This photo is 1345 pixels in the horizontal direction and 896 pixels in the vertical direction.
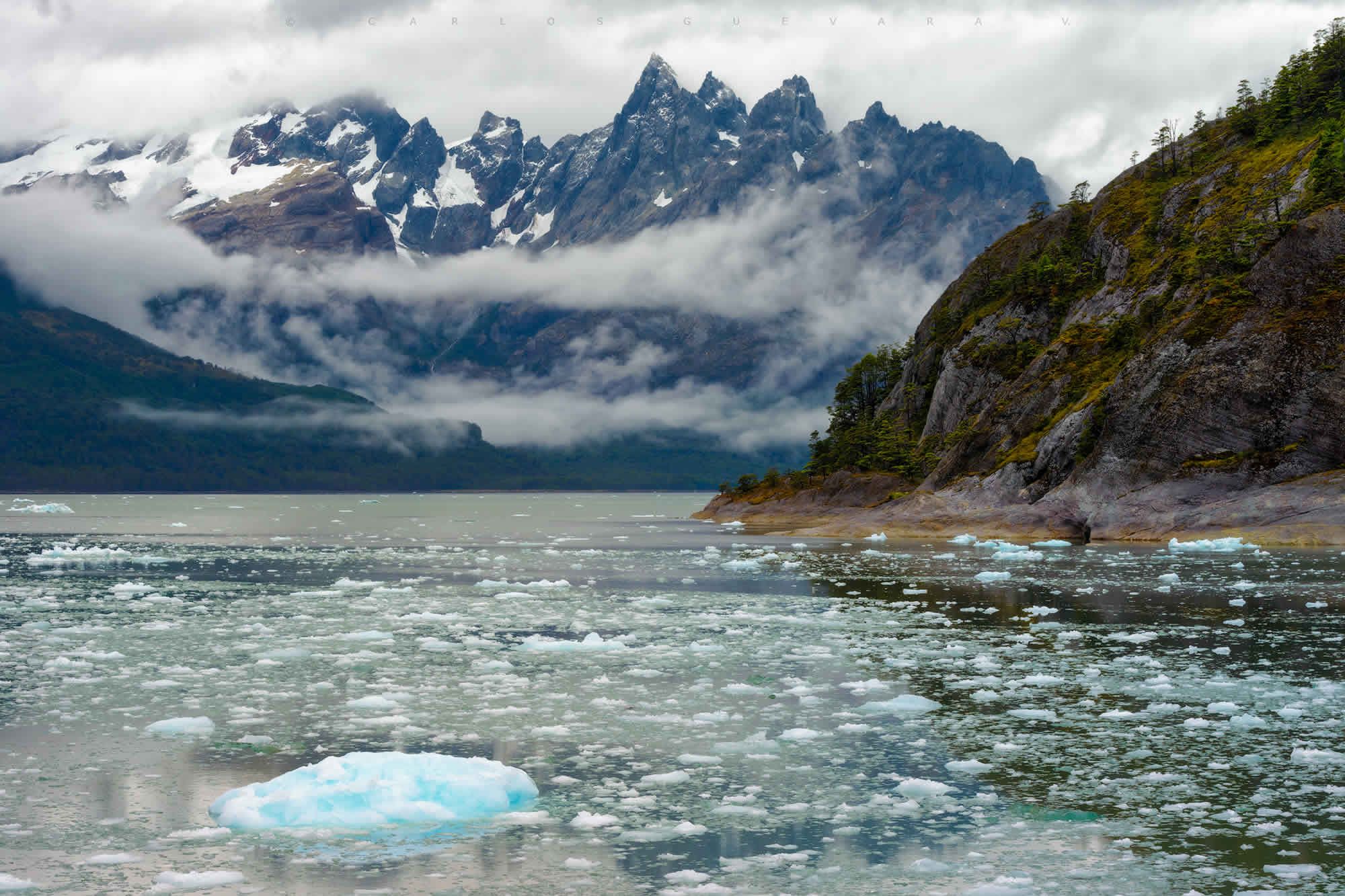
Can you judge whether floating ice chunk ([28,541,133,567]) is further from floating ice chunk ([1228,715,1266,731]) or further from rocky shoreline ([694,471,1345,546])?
floating ice chunk ([1228,715,1266,731])

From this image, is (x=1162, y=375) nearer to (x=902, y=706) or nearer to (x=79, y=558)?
(x=902, y=706)

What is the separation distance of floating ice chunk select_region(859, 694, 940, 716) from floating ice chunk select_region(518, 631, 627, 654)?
987 cm

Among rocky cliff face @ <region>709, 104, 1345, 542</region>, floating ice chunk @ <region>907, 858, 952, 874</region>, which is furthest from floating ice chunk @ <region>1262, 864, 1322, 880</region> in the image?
rocky cliff face @ <region>709, 104, 1345, 542</region>

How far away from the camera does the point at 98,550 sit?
72000 mm

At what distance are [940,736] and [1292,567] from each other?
42.5 meters

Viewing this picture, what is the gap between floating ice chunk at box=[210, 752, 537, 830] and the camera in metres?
14.9

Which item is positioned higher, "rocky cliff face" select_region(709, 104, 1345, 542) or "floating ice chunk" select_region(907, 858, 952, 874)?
"rocky cliff face" select_region(709, 104, 1345, 542)

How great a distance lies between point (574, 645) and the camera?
30891mm

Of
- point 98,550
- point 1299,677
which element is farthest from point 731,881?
point 98,550

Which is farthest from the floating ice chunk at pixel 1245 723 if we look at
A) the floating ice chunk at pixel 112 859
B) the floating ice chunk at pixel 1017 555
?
the floating ice chunk at pixel 1017 555

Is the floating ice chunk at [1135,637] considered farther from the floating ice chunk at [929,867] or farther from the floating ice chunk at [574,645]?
the floating ice chunk at [929,867]

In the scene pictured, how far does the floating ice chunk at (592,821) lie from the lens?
48.1ft

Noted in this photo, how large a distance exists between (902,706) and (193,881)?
14.3 metres

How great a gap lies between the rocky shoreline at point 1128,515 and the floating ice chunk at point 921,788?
6268 cm
